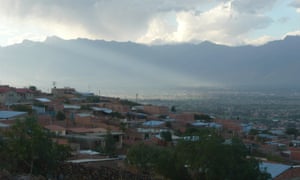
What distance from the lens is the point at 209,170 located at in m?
14.3

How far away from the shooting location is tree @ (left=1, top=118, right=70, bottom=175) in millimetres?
13031

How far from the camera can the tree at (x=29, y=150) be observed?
1303 cm

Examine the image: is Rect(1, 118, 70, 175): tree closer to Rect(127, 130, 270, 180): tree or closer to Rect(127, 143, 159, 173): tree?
Rect(127, 130, 270, 180): tree

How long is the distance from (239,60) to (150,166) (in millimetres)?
182339

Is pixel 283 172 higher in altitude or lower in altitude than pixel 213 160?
lower

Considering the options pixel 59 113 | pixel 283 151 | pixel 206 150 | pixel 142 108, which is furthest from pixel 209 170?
pixel 142 108

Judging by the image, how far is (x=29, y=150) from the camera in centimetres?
1309

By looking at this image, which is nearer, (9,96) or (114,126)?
(114,126)

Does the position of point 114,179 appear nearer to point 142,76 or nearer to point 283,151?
point 283,151

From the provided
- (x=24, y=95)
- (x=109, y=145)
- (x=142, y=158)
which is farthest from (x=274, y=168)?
(x=24, y=95)

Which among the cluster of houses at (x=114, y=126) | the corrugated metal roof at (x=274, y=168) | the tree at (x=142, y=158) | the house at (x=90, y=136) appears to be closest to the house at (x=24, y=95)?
the cluster of houses at (x=114, y=126)

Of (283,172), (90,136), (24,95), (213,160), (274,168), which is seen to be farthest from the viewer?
(24,95)

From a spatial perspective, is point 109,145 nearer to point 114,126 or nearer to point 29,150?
point 114,126

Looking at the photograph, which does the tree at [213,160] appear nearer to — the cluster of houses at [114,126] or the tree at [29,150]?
the cluster of houses at [114,126]
